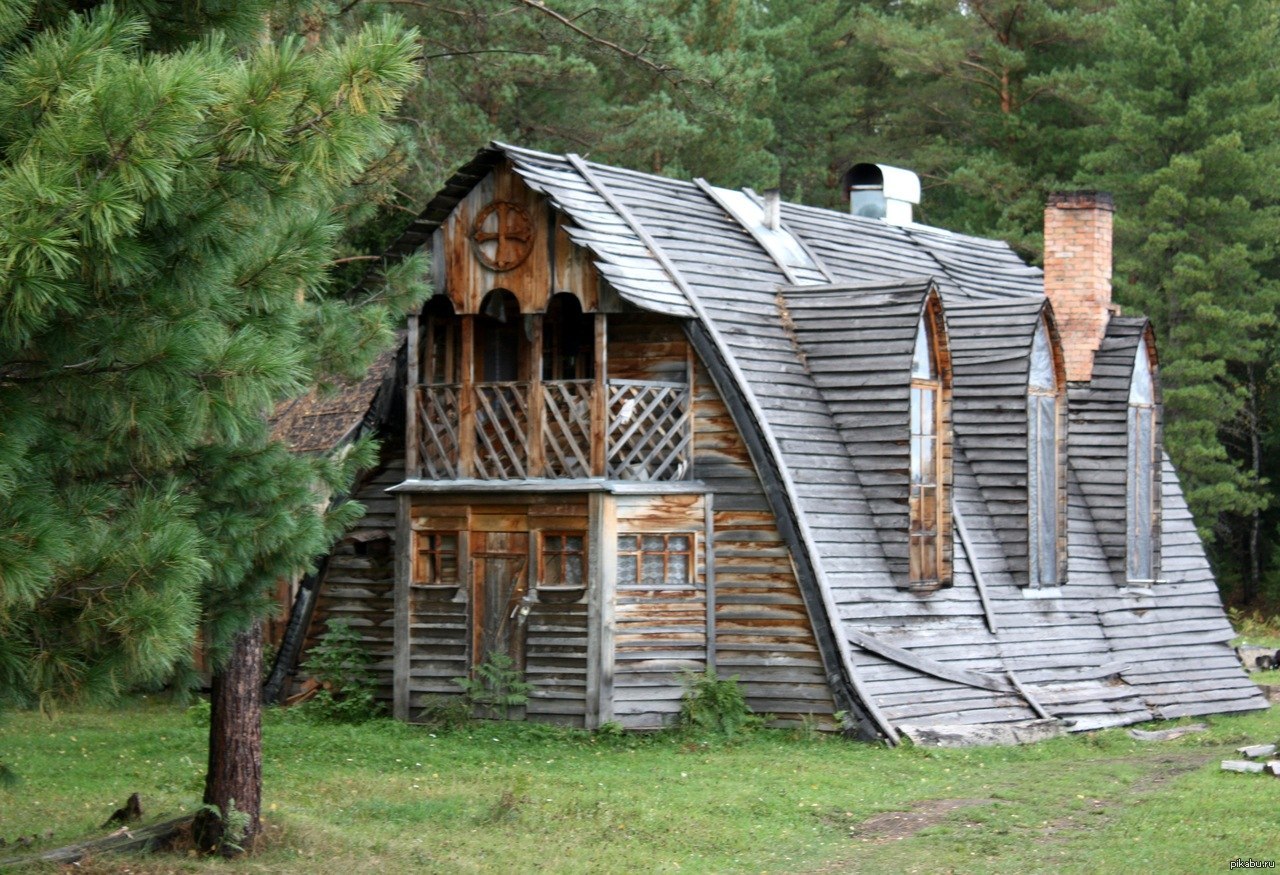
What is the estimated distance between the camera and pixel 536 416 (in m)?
16.9

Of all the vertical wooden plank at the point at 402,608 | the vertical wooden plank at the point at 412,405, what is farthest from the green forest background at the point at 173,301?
the vertical wooden plank at the point at 402,608

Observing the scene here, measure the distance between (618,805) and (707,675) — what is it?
13.1 feet

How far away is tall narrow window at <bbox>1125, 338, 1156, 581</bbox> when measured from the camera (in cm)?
2067

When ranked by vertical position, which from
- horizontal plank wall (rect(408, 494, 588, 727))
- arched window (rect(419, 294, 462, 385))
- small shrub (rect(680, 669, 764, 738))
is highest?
arched window (rect(419, 294, 462, 385))

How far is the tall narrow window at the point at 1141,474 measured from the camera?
2067cm

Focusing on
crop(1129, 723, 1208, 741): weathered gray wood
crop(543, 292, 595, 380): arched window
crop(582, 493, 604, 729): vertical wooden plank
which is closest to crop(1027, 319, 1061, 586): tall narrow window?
crop(1129, 723, 1208, 741): weathered gray wood

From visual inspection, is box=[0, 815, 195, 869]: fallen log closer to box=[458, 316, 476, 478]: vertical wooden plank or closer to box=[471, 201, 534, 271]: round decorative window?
box=[458, 316, 476, 478]: vertical wooden plank

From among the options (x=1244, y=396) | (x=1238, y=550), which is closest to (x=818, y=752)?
(x=1244, y=396)

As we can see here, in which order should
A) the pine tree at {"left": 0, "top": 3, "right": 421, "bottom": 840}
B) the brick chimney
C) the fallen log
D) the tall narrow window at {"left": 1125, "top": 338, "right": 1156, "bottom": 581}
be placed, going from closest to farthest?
the pine tree at {"left": 0, "top": 3, "right": 421, "bottom": 840} < the fallen log < the tall narrow window at {"left": 1125, "top": 338, "right": 1156, "bottom": 581} < the brick chimney

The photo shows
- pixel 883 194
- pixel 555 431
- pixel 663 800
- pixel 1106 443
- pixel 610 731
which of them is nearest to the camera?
pixel 663 800

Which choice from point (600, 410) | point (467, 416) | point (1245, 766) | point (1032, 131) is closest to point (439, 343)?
point (467, 416)

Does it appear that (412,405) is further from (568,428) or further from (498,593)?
(498,593)

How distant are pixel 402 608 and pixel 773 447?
410cm

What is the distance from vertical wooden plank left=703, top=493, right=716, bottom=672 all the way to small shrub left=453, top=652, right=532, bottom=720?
71.3 inches
